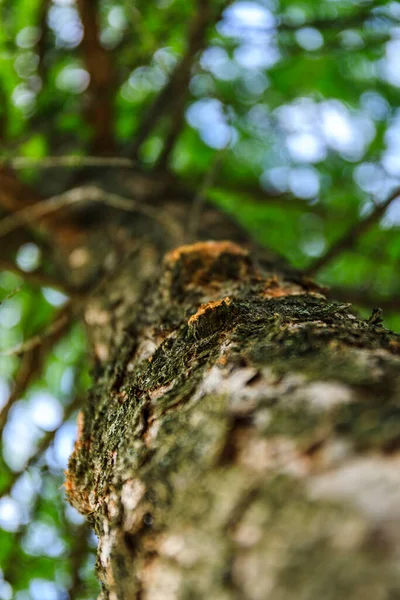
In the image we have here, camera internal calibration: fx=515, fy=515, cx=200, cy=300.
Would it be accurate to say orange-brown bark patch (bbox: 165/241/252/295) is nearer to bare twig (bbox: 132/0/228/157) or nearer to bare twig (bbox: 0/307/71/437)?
bare twig (bbox: 0/307/71/437)

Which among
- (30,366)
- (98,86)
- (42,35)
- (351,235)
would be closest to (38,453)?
(30,366)

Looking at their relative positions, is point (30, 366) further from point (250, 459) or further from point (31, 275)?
point (250, 459)

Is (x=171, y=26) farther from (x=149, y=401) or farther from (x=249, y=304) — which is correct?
(x=149, y=401)

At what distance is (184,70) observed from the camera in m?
2.64

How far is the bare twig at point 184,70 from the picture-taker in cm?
242

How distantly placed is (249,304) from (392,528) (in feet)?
2.16

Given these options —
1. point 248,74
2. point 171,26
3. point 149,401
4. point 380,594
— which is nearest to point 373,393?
point 380,594

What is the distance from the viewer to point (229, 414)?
0.71 metres

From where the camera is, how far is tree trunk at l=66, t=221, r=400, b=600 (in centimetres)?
48

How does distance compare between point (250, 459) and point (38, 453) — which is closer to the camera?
point (250, 459)

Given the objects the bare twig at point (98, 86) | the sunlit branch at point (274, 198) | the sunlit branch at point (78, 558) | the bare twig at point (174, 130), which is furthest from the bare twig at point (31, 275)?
the sunlit branch at point (274, 198)

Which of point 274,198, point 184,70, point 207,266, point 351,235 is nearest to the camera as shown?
point 207,266

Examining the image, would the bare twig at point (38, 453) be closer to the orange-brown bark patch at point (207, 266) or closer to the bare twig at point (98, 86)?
the orange-brown bark patch at point (207, 266)

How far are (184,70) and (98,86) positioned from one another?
2.60ft
